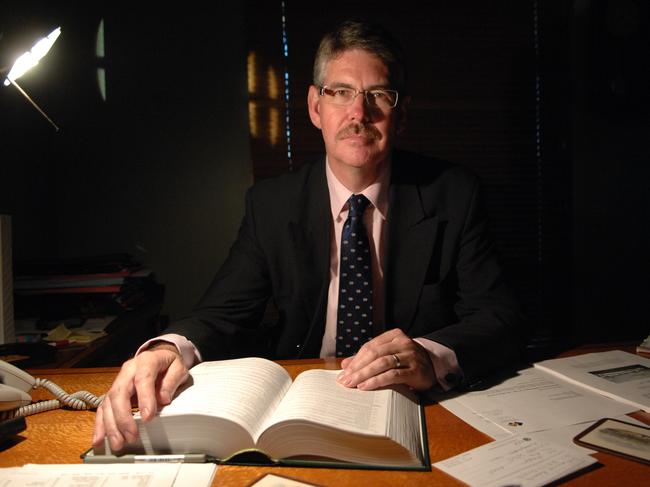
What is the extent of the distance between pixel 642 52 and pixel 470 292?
6.59 ft

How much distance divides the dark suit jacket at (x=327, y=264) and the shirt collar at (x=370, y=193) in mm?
27

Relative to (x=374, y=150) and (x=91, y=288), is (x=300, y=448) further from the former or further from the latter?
(x=91, y=288)

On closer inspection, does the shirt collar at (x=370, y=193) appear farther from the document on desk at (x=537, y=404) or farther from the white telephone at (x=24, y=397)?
the white telephone at (x=24, y=397)

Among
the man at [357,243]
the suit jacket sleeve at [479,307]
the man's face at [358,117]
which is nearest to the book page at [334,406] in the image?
the suit jacket sleeve at [479,307]

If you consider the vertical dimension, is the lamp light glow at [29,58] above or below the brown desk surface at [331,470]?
above

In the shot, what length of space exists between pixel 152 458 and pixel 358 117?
1043mm

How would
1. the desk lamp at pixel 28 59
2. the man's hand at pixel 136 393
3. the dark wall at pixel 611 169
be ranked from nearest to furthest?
the man's hand at pixel 136 393 < the desk lamp at pixel 28 59 < the dark wall at pixel 611 169

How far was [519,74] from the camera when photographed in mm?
2717

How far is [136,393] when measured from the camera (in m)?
0.86

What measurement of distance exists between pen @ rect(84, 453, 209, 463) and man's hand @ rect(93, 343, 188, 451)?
16 millimetres

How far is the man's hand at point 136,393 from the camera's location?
2.52ft

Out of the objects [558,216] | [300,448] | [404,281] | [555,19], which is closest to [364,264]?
[404,281]

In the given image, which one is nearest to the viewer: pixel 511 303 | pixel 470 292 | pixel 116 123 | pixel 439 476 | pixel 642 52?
pixel 439 476

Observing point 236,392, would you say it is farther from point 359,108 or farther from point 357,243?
point 359,108
